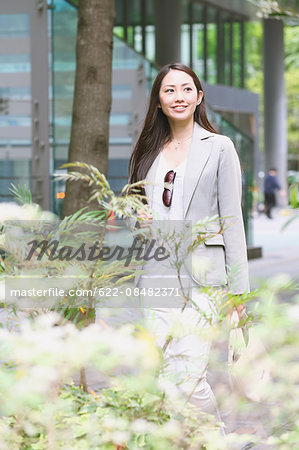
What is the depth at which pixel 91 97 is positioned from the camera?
8.17 meters

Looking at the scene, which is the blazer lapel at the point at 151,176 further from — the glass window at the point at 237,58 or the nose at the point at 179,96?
the glass window at the point at 237,58

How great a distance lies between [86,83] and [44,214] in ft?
19.3

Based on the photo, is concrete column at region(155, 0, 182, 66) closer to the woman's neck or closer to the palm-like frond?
the woman's neck

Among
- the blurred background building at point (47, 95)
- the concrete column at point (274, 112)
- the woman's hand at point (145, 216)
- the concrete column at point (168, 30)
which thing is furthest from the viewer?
the concrete column at point (274, 112)

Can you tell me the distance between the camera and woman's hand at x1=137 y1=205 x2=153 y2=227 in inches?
87.6

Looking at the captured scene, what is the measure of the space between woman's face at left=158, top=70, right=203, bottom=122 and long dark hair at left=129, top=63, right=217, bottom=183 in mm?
59

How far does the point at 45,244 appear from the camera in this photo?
2484 mm

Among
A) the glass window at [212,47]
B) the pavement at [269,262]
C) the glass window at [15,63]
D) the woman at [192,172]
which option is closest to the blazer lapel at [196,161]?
the woman at [192,172]

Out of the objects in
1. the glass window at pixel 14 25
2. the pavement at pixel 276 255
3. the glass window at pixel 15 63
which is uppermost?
the glass window at pixel 14 25

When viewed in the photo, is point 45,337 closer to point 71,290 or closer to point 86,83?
point 71,290

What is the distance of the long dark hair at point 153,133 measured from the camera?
358cm

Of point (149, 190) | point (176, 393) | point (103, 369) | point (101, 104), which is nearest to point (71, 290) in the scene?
point (176, 393)

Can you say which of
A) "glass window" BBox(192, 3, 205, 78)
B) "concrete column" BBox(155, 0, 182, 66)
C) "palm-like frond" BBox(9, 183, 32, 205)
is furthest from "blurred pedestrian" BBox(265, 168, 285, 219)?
"palm-like frond" BBox(9, 183, 32, 205)

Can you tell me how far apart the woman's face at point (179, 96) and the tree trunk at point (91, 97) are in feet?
15.0
